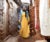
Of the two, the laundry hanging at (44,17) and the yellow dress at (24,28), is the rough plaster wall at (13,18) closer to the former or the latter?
the yellow dress at (24,28)

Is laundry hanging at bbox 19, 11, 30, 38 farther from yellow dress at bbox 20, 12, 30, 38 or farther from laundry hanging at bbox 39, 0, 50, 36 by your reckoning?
laundry hanging at bbox 39, 0, 50, 36

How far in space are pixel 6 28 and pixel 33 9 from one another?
0.26 meters

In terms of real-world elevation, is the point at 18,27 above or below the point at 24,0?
below

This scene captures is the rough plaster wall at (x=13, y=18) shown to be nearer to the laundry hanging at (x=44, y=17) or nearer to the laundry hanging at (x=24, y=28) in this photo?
the laundry hanging at (x=24, y=28)

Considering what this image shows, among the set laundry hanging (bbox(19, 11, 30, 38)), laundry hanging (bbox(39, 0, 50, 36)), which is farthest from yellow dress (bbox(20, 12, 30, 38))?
laundry hanging (bbox(39, 0, 50, 36))

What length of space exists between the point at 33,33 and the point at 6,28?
0.21 meters

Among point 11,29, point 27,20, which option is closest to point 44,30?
point 27,20

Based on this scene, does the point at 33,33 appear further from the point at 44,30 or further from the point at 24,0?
the point at 24,0

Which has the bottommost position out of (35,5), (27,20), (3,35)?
(3,35)

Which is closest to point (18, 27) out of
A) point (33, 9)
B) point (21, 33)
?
point (21, 33)

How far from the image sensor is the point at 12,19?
96 cm

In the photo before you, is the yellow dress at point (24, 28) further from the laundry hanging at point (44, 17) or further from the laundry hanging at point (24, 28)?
the laundry hanging at point (44, 17)

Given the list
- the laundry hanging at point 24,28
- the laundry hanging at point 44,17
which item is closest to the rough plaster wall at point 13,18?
the laundry hanging at point 24,28

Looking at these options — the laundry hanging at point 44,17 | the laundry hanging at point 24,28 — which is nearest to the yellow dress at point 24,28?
the laundry hanging at point 24,28
